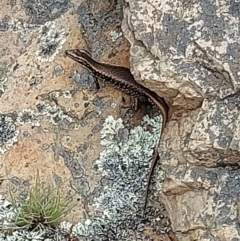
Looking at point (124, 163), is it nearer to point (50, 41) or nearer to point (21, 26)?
point (50, 41)

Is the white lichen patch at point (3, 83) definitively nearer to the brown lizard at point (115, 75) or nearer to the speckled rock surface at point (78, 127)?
the speckled rock surface at point (78, 127)

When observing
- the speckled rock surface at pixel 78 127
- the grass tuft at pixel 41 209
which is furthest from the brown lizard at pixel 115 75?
the grass tuft at pixel 41 209

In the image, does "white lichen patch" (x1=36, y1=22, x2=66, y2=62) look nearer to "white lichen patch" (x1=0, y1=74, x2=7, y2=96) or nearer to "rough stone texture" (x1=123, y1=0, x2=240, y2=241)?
"white lichen patch" (x1=0, y1=74, x2=7, y2=96)

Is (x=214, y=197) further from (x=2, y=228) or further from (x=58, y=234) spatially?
(x=2, y=228)

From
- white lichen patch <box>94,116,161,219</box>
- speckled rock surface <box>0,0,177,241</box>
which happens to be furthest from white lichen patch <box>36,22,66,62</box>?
white lichen patch <box>94,116,161,219</box>

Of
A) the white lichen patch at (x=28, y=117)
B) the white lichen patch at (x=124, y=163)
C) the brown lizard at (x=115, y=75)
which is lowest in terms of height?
the white lichen patch at (x=124, y=163)

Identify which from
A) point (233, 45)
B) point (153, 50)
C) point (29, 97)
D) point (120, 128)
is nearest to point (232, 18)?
point (233, 45)

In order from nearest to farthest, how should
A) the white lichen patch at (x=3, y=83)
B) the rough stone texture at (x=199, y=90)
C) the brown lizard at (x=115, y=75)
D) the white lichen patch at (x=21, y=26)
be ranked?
the rough stone texture at (x=199, y=90) → the brown lizard at (x=115, y=75) → the white lichen patch at (x=3, y=83) → the white lichen patch at (x=21, y=26)
